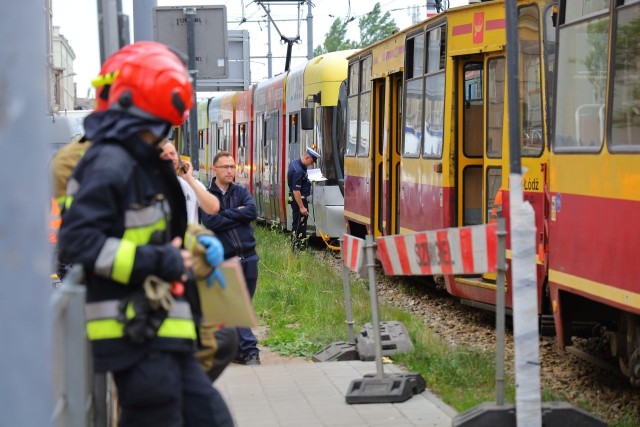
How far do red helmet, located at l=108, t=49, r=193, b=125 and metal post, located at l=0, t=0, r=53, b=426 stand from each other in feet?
5.42

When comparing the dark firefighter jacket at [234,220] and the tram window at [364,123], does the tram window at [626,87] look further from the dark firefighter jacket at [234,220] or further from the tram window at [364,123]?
the tram window at [364,123]

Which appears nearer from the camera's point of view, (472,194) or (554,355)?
(554,355)

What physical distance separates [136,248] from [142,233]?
14cm

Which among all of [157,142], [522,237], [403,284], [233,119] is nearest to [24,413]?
[157,142]

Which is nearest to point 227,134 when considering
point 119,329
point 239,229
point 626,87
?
point 239,229

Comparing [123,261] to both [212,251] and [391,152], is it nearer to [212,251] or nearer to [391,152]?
[212,251]

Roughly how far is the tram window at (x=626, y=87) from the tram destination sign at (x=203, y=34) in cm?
454

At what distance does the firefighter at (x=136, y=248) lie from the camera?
174 inches

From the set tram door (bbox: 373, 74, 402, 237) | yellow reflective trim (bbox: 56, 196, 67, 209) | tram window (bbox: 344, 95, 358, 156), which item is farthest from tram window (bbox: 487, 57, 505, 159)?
yellow reflective trim (bbox: 56, 196, 67, 209)

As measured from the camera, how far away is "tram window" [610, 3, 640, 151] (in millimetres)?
7742

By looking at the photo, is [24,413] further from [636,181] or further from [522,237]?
[636,181]

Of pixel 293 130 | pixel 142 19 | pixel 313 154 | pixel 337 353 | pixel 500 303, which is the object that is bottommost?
pixel 337 353

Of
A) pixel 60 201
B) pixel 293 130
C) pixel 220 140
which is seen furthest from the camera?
pixel 220 140

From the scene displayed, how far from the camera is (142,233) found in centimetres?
457
